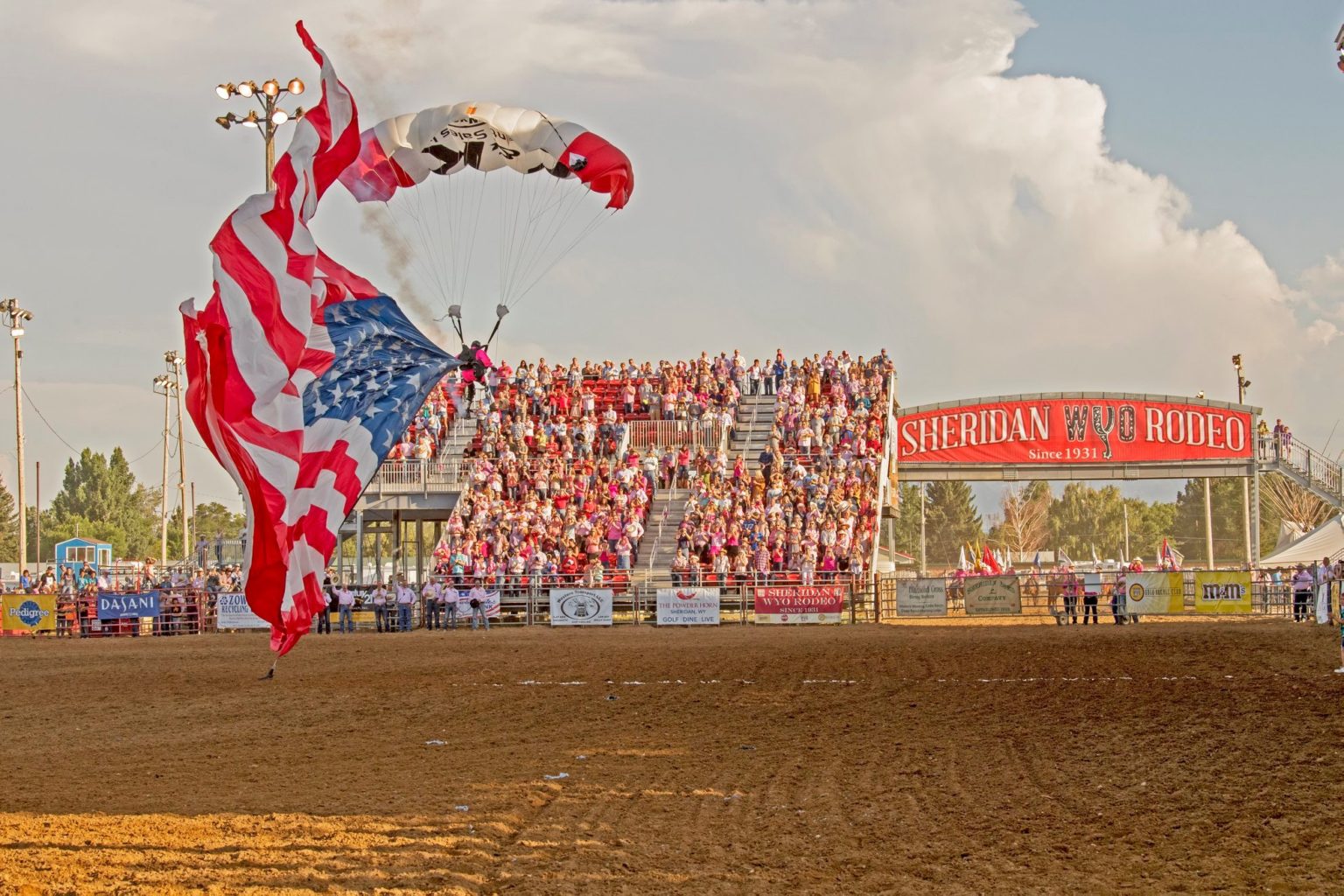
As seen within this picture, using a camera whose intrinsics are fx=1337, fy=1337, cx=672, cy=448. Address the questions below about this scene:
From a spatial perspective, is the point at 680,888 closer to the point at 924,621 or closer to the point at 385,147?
the point at 385,147

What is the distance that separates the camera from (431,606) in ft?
114

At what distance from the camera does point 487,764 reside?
1176 cm

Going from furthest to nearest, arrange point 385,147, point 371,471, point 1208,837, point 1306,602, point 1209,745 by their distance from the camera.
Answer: point 1306,602, point 385,147, point 371,471, point 1209,745, point 1208,837

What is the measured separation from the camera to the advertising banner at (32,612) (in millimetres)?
34656

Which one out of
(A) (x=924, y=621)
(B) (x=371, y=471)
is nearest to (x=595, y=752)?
(B) (x=371, y=471)

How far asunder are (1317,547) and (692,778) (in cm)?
4068

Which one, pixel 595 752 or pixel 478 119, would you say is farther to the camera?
pixel 478 119

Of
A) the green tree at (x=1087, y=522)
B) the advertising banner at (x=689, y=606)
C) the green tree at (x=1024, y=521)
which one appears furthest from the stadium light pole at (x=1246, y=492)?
the green tree at (x=1087, y=522)

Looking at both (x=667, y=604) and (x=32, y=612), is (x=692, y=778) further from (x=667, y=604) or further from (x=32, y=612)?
(x=32, y=612)

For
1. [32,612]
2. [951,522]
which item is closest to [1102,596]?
[32,612]

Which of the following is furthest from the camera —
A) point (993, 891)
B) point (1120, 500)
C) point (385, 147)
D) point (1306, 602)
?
point (1120, 500)

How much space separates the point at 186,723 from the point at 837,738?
759cm

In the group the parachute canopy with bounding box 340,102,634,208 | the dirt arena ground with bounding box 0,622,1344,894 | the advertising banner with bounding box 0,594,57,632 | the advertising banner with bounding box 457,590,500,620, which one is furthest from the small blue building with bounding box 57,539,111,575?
the parachute canopy with bounding box 340,102,634,208

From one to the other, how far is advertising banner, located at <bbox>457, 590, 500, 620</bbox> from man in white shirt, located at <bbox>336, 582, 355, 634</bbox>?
8.82ft
